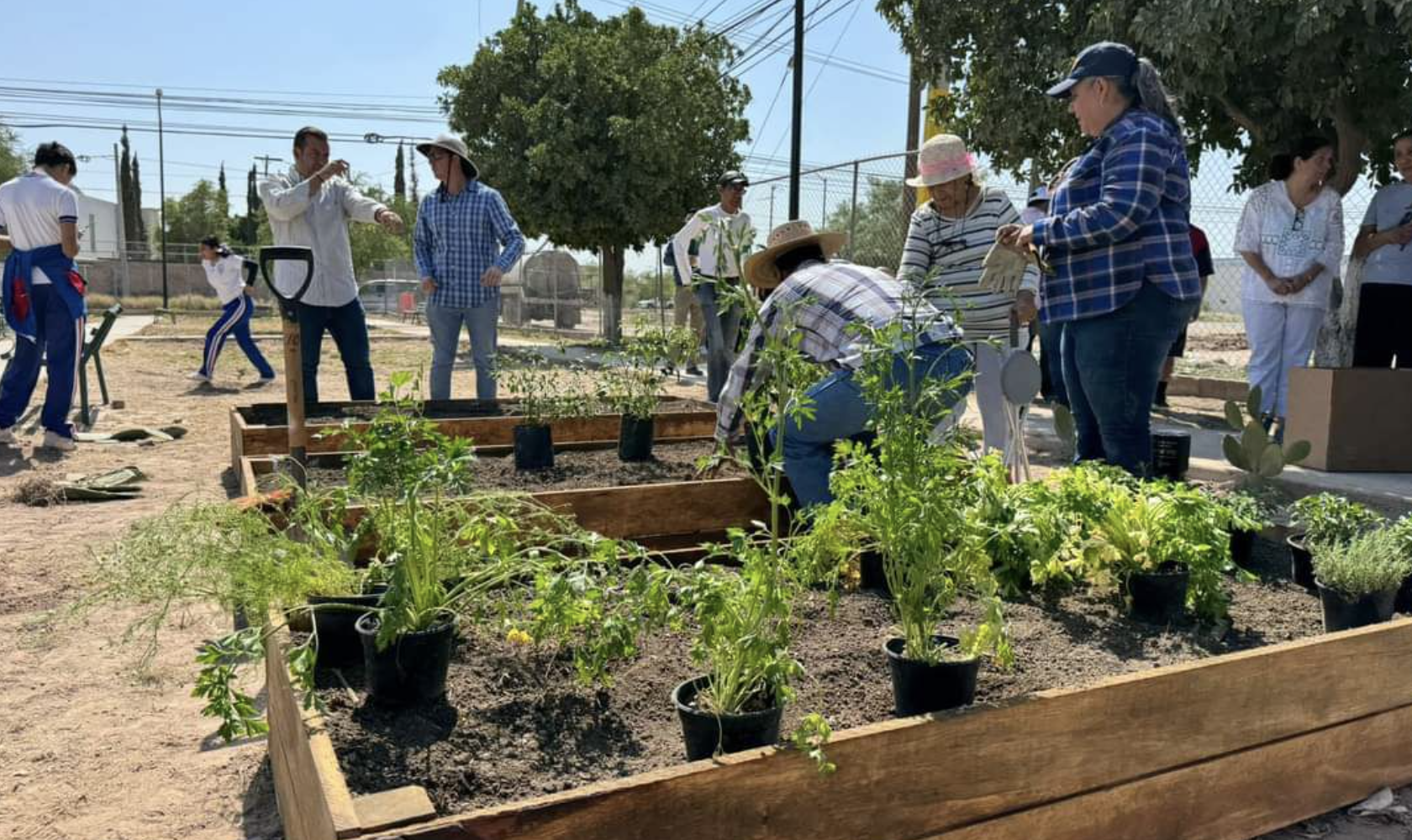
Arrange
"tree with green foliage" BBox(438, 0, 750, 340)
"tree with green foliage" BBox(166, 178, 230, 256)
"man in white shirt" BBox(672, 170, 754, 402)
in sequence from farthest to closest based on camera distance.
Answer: "tree with green foliage" BBox(166, 178, 230, 256), "tree with green foliage" BBox(438, 0, 750, 340), "man in white shirt" BBox(672, 170, 754, 402)

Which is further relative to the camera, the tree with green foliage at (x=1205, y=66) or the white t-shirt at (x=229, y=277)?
the white t-shirt at (x=229, y=277)

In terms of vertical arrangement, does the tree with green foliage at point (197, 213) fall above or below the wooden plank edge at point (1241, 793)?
above

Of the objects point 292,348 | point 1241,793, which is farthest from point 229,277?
point 1241,793

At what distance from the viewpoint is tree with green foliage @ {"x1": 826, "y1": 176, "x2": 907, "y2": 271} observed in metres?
Result: 13.3

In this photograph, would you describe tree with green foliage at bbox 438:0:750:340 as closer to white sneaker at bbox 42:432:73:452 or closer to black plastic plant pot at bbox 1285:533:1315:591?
white sneaker at bbox 42:432:73:452

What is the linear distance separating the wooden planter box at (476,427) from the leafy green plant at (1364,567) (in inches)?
131

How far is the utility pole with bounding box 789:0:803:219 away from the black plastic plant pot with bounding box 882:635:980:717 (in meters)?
10.2

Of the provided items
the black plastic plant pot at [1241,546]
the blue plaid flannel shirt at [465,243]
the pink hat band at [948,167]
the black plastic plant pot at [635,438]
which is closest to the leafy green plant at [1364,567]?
the black plastic plant pot at [1241,546]

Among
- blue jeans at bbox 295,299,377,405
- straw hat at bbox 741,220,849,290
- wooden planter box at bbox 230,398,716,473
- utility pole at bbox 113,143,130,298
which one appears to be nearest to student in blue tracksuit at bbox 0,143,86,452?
blue jeans at bbox 295,299,377,405

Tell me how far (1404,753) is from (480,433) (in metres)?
3.99

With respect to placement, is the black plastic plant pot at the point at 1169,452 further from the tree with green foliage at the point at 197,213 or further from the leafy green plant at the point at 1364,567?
the tree with green foliage at the point at 197,213

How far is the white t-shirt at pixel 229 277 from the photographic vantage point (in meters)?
10.9

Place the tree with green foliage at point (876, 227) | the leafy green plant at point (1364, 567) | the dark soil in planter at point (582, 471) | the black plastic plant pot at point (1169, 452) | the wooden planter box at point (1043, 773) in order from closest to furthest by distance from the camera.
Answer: the wooden planter box at point (1043, 773) → the leafy green plant at point (1364, 567) → the black plastic plant pot at point (1169, 452) → the dark soil in planter at point (582, 471) → the tree with green foliage at point (876, 227)

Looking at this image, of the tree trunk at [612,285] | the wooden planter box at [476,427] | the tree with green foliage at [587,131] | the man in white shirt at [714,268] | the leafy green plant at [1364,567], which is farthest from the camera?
the tree trunk at [612,285]
